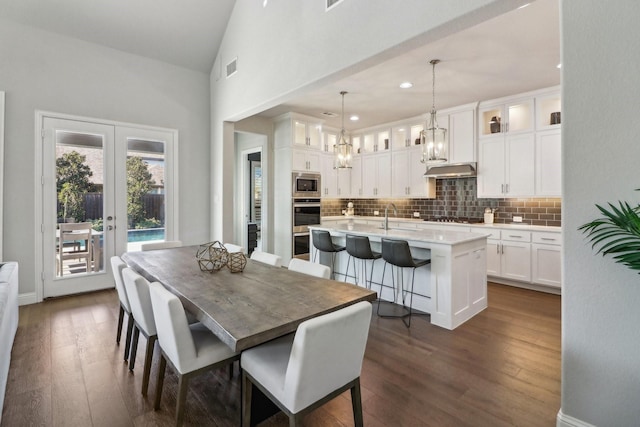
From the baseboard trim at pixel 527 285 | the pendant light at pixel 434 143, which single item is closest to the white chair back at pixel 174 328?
the pendant light at pixel 434 143

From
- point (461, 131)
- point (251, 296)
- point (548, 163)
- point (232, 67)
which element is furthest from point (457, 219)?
point (251, 296)

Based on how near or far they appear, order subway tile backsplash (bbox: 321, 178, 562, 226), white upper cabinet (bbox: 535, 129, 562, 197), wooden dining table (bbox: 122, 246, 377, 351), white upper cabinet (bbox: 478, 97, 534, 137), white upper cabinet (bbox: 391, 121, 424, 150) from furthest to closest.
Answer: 1. white upper cabinet (bbox: 391, 121, 424, 150)
2. subway tile backsplash (bbox: 321, 178, 562, 226)
3. white upper cabinet (bbox: 478, 97, 534, 137)
4. white upper cabinet (bbox: 535, 129, 562, 197)
5. wooden dining table (bbox: 122, 246, 377, 351)

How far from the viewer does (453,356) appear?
262cm

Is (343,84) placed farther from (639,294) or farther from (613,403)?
(613,403)

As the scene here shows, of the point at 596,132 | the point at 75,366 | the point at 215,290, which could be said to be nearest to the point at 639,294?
the point at 596,132

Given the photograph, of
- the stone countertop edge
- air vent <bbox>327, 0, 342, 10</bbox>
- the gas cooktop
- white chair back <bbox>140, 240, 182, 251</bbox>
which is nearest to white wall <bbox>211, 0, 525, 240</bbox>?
air vent <bbox>327, 0, 342, 10</bbox>

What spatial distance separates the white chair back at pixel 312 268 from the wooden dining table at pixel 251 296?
93 mm

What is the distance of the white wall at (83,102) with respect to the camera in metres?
3.77

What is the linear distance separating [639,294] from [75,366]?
3646 millimetres

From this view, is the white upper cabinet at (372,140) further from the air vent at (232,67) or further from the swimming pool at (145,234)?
the swimming pool at (145,234)

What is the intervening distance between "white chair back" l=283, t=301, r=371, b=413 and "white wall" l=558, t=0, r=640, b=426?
1.15m

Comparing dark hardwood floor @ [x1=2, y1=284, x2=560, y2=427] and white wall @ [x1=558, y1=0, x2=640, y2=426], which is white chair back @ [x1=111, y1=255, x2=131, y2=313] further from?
white wall @ [x1=558, y1=0, x2=640, y2=426]

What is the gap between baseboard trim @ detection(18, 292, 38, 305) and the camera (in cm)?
385

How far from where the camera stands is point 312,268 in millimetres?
2400
